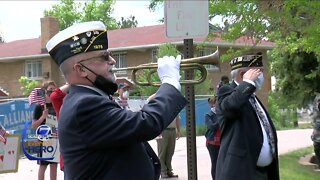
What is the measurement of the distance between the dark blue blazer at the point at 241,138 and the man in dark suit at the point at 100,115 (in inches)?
71.5

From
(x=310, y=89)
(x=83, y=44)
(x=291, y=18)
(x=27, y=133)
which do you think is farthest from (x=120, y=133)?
(x=310, y=89)

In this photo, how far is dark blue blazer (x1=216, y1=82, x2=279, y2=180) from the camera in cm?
450

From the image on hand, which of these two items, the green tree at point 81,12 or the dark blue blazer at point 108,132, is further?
the green tree at point 81,12

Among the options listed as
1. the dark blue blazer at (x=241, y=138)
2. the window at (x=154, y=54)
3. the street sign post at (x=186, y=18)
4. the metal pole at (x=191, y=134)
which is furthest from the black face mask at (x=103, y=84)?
the window at (x=154, y=54)

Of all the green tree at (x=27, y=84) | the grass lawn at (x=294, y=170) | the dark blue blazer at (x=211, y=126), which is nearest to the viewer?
the dark blue blazer at (x=211, y=126)

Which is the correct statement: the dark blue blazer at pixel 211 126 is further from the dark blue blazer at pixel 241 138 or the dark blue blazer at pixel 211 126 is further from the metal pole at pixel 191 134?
the metal pole at pixel 191 134

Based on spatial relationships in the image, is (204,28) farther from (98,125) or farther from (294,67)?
(294,67)

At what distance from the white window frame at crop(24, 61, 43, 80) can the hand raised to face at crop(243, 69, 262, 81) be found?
3768 centimetres

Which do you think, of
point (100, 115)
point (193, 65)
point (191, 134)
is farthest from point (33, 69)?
point (100, 115)

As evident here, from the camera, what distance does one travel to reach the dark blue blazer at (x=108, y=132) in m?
2.54

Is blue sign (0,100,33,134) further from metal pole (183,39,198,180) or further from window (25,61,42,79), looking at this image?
window (25,61,42,79)

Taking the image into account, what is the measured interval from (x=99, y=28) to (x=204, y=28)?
0.99 meters

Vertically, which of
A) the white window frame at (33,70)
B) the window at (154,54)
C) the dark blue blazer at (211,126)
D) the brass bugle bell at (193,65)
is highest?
the brass bugle bell at (193,65)

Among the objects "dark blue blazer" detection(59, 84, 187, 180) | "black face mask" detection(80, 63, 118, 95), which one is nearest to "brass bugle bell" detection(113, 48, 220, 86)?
"black face mask" detection(80, 63, 118, 95)
